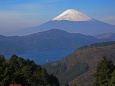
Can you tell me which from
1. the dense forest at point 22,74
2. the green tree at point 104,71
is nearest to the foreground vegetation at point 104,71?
the green tree at point 104,71

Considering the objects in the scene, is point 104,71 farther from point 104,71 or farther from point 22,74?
point 22,74

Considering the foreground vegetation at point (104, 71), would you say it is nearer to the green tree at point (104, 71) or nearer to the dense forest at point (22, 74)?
the green tree at point (104, 71)

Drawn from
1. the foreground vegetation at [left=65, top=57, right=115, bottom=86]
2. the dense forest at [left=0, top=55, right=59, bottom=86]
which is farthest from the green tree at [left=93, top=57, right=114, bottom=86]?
the dense forest at [left=0, top=55, right=59, bottom=86]

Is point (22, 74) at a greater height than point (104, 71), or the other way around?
point (22, 74)

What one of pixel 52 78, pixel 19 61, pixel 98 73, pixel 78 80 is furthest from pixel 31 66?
pixel 78 80

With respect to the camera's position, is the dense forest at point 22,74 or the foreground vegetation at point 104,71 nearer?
the dense forest at point 22,74

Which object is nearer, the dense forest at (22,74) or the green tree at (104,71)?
the dense forest at (22,74)

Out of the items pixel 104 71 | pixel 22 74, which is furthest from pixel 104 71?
pixel 22 74

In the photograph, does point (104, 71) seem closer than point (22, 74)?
No

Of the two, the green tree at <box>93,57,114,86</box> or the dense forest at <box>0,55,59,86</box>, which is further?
the green tree at <box>93,57,114,86</box>

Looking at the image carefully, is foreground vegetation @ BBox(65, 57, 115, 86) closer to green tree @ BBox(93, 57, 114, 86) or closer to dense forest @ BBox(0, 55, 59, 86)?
green tree @ BBox(93, 57, 114, 86)
